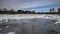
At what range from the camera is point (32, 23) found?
4.10ft

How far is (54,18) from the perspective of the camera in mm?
1236

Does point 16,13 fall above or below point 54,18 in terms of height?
above

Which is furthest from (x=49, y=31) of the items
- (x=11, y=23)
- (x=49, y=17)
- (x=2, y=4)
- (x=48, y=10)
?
(x=2, y=4)

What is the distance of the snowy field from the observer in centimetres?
123

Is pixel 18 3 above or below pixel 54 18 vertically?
above

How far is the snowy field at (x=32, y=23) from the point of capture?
1.23 m

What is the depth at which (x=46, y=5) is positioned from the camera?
125 centimetres

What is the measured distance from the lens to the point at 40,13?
1.24m

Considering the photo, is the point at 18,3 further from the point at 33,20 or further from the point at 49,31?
the point at 49,31

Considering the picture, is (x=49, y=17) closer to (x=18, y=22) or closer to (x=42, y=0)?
(x=42, y=0)

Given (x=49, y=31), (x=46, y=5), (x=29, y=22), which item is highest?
(x=46, y=5)

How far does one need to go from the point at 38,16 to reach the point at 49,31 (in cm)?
28

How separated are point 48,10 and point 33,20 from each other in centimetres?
27

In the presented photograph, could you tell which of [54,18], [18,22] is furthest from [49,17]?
[18,22]
